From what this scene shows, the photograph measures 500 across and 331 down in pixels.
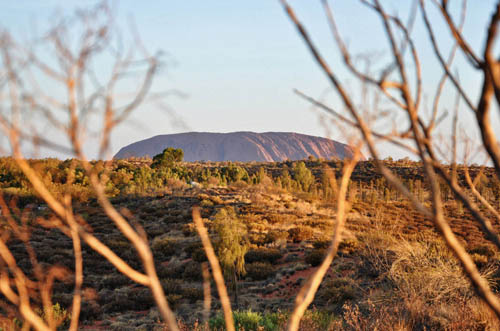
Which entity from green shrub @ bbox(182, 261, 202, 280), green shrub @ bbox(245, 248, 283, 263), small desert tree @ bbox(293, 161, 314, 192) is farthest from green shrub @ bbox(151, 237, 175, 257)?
small desert tree @ bbox(293, 161, 314, 192)

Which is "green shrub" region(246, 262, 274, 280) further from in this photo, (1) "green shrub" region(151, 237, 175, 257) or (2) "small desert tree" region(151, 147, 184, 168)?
(2) "small desert tree" region(151, 147, 184, 168)

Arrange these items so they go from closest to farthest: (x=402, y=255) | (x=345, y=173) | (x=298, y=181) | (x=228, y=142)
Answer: (x=345, y=173)
(x=402, y=255)
(x=298, y=181)
(x=228, y=142)

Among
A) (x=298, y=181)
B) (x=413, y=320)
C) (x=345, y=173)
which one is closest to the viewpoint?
(x=345, y=173)

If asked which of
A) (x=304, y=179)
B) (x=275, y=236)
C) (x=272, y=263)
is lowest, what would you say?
(x=272, y=263)

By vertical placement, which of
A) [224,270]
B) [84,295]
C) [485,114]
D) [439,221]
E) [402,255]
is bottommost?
[84,295]

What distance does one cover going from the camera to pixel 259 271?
1255 centimetres

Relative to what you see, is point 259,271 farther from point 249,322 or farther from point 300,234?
point 249,322

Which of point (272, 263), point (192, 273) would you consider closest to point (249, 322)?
point (192, 273)

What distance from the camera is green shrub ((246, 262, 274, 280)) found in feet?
40.9

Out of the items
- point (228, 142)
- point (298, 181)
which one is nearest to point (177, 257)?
point (298, 181)

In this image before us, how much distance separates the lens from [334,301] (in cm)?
898

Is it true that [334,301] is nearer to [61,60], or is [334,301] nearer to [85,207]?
[61,60]

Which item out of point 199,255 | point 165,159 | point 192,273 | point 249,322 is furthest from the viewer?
point 165,159

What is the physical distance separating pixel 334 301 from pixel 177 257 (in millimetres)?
8097
